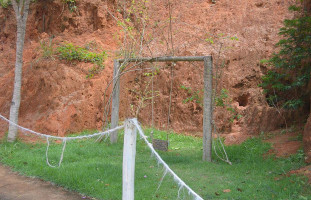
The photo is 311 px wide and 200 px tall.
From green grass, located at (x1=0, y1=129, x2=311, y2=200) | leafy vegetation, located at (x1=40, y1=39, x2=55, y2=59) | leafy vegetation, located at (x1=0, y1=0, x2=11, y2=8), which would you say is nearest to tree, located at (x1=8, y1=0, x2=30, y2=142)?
green grass, located at (x1=0, y1=129, x2=311, y2=200)

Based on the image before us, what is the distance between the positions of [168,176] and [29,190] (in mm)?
2218

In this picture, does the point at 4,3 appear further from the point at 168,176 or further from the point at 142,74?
the point at 168,176

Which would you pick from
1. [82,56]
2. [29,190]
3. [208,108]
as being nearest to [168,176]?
[208,108]

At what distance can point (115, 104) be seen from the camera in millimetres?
8312

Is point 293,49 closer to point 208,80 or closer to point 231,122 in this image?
point 208,80

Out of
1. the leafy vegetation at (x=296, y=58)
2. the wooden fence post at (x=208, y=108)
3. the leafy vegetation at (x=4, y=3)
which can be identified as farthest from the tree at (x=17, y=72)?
the leafy vegetation at (x=296, y=58)

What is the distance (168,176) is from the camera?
215 inches

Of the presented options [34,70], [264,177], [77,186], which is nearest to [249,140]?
[264,177]

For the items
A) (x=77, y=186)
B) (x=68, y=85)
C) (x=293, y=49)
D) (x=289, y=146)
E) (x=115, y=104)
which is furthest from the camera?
(x=68, y=85)

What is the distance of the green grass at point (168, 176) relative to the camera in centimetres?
457

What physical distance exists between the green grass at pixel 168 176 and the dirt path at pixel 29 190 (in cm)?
16

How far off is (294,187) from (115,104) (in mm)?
4942

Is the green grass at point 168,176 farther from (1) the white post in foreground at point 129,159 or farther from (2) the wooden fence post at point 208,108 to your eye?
(1) the white post in foreground at point 129,159

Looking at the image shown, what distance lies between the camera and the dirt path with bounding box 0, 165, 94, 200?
4607 millimetres
